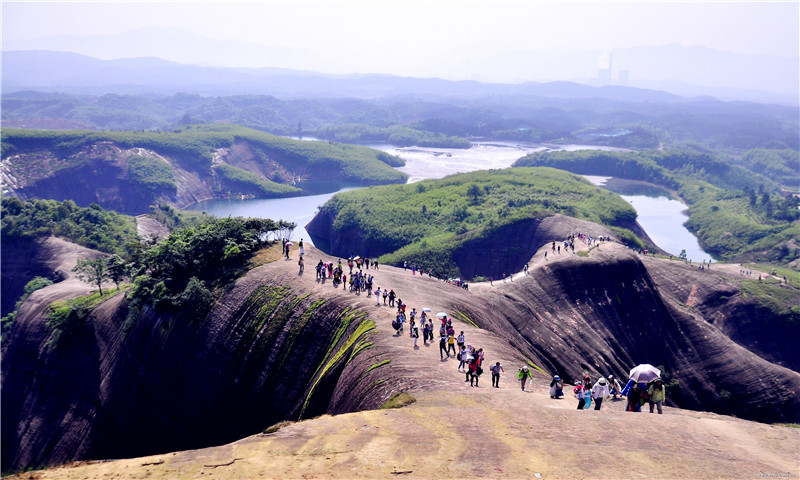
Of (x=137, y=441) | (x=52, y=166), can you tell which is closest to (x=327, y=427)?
(x=137, y=441)

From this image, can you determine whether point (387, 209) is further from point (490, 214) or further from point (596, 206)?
point (596, 206)

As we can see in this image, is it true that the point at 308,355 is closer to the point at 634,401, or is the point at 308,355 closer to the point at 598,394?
the point at 598,394

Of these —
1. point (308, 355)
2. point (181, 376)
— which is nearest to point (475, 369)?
point (308, 355)

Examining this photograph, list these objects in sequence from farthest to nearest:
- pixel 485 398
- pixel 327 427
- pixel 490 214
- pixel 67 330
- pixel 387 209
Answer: pixel 387 209 < pixel 490 214 < pixel 67 330 < pixel 485 398 < pixel 327 427

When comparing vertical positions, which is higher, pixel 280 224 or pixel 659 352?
pixel 280 224

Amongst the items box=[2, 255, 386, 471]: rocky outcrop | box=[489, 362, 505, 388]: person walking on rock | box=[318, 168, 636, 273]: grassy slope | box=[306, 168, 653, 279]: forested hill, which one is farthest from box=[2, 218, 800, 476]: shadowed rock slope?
box=[318, 168, 636, 273]: grassy slope

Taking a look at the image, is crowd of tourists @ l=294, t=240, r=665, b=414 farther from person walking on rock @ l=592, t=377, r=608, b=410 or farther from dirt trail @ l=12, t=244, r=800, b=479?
dirt trail @ l=12, t=244, r=800, b=479
